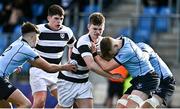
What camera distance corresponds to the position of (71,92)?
1293 centimetres

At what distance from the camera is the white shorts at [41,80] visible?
44.6ft

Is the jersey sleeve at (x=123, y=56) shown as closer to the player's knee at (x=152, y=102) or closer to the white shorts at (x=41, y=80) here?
the player's knee at (x=152, y=102)

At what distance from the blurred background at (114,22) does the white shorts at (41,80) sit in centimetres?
368

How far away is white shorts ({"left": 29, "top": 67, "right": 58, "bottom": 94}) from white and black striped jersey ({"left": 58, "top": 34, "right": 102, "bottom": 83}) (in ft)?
2.00

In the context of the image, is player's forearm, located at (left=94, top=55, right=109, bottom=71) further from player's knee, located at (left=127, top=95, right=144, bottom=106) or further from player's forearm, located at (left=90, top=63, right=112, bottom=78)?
player's knee, located at (left=127, top=95, right=144, bottom=106)

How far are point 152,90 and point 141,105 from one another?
0.33 m

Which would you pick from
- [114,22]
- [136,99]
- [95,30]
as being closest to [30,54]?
[95,30]

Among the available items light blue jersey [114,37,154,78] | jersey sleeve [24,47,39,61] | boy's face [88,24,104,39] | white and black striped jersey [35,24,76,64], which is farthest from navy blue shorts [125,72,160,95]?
white and black striped jersey [35,24,76,64]

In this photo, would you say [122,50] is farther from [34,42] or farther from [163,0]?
[163,0]

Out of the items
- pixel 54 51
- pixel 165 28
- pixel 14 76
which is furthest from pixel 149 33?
pixel 54 51

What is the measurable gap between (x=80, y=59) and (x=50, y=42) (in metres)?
0.96

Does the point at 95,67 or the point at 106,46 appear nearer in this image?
the point at 106,46

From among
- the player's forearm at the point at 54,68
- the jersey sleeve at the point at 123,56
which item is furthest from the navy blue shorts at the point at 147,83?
the player's forearm at the point at 54,68

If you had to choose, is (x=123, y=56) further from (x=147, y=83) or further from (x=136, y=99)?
(x=136, y=99)
